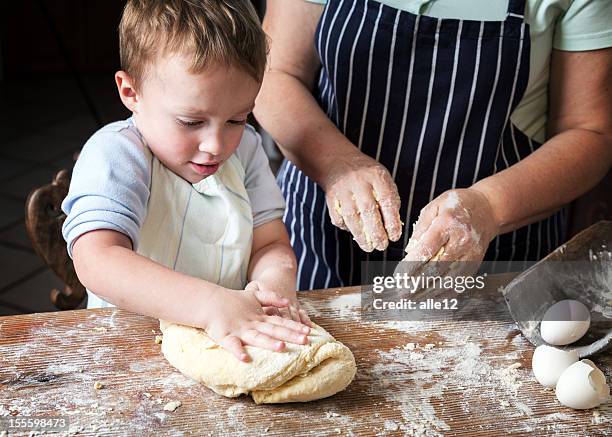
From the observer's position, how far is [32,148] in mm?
4031

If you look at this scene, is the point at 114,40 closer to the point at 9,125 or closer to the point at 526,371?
the point at 9,125

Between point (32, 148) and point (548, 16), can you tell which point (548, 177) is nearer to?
point (548, 16)

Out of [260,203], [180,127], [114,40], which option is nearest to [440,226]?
[260,203]

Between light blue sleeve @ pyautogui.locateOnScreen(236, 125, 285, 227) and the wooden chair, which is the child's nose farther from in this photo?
the wooden chair

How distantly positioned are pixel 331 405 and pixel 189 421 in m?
0.20

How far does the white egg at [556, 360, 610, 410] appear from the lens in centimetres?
103

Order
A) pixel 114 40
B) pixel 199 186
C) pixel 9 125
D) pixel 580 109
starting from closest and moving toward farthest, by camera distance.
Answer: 1. pixel 199 186
2. pixel 580 109
3. pixel 9 125
4. pixel 114 40

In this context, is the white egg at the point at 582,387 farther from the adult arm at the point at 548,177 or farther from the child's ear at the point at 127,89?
the child's ear at the point at 127,89

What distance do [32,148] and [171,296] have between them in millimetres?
3251

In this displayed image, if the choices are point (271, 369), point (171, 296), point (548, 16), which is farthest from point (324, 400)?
point (548, 16)

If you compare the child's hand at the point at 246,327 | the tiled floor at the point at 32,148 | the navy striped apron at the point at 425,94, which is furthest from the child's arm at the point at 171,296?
the tiled floor at the point at 32,148

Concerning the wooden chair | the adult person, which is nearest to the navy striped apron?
the adult person

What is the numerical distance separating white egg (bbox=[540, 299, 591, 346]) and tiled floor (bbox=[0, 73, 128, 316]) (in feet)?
6.91

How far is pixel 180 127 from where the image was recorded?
44.8 inches
